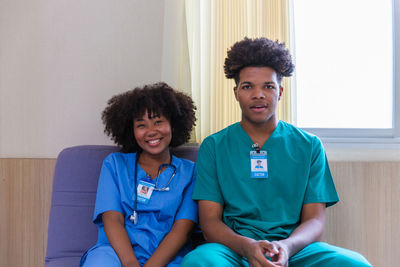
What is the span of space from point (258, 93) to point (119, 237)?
33.7 inches

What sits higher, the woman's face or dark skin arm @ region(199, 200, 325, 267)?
the woman's face

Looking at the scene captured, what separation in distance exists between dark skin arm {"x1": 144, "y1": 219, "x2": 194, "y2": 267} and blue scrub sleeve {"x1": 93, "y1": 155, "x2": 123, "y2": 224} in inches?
10.0

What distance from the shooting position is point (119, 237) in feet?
5.20

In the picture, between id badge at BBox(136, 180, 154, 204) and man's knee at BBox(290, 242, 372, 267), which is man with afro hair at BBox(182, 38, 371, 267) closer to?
man's knee at BBox(290, 242, 372, 267)

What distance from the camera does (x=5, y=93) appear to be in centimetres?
241

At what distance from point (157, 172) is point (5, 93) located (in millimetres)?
1274

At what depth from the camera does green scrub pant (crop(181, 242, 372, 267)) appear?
132 centimetres

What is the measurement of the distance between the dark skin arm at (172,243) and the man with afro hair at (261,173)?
0.10 metres

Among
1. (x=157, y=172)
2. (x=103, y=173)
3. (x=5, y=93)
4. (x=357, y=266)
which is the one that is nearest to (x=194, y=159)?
(x=157, y=172)

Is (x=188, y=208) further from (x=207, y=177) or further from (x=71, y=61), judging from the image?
(x=71, y=61)

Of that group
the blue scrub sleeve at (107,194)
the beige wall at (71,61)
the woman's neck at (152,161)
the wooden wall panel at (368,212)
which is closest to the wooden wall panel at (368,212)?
the wooden wall panel at (368,212)

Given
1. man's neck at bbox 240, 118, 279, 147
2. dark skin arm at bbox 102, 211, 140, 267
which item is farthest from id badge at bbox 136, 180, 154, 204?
man's neck at bbox 240, 118, 279, 147

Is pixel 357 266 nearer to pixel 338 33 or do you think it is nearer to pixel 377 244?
pixel 377 244

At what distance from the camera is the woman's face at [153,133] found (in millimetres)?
1786
